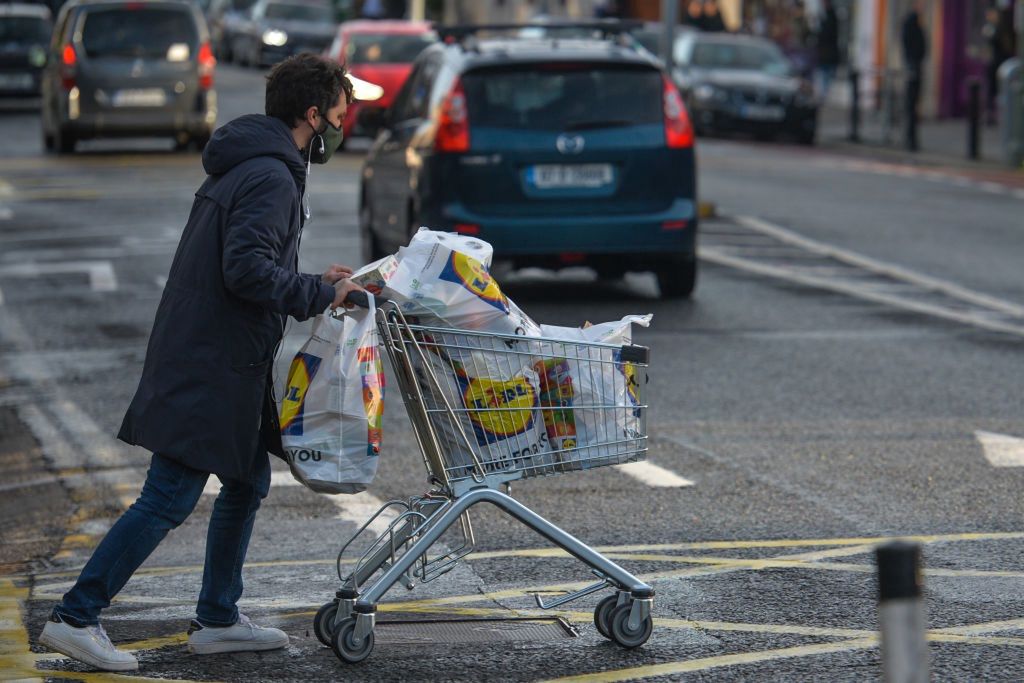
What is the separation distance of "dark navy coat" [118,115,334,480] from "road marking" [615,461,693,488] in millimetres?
2879

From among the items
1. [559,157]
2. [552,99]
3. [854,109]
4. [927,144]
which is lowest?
[927,144]

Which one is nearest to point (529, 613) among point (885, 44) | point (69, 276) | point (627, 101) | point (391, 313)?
point (391, 313)

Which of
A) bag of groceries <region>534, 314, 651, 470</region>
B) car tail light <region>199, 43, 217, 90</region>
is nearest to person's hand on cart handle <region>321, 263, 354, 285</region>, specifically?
bag of groceries <region>534, 314, 651, 470</region>

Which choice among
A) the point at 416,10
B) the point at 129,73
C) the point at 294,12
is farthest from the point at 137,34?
the point at 416,10

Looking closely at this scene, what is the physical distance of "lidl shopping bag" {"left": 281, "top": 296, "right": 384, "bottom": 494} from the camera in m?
5.41

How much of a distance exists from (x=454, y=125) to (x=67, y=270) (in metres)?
4.36

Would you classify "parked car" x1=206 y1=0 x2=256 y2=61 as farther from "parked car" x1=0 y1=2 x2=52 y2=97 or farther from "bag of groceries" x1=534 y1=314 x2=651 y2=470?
"bag of groceries" x1=534 y1=314 x2=651 y2=470

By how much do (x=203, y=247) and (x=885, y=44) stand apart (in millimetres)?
40392

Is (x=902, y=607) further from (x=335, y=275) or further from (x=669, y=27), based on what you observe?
(x=669, y=27)

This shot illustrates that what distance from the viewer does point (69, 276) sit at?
15.8 meters

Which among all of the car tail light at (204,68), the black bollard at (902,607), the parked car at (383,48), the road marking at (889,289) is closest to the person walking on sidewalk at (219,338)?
the black bollard at (902,607)

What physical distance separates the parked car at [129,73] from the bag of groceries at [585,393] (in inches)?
826

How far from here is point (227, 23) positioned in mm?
55156

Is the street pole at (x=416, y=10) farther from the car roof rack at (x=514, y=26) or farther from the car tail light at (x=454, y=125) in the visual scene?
the car tail light at (x=454, y=125)
